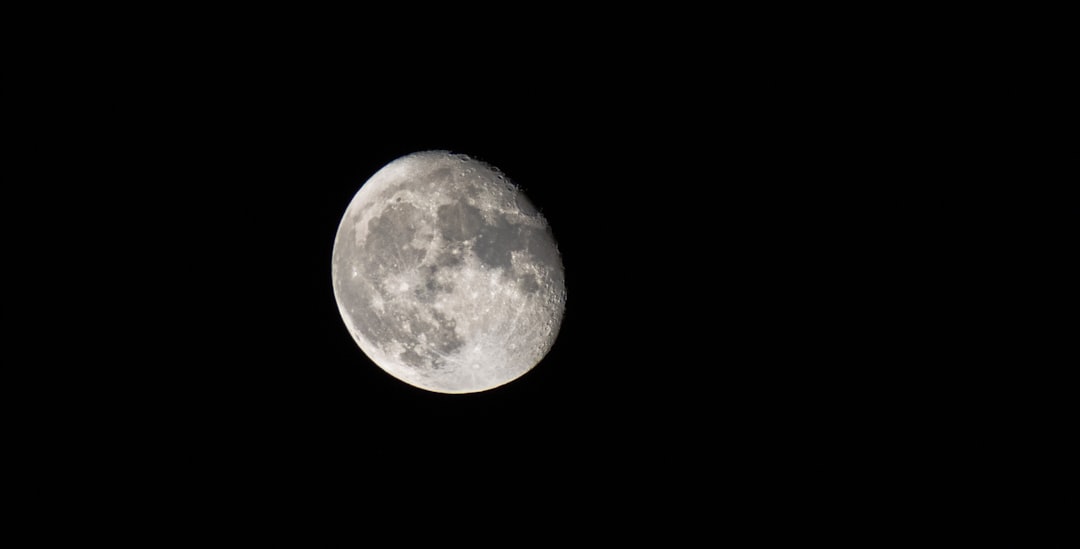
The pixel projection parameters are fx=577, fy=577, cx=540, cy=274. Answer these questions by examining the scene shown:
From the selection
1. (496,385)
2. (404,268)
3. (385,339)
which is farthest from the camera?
(496,385)

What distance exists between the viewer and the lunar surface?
2.80 metres

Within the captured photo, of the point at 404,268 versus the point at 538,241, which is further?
the point at 538,241

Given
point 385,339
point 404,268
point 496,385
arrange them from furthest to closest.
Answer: point 496,385 → point 385,339 → point 404,268

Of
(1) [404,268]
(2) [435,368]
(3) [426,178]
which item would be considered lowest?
(2) [435,368]

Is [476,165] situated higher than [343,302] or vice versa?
[476,165]

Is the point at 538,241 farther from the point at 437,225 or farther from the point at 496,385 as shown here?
the point at 496,385

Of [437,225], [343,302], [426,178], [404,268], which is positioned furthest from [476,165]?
[343,302]

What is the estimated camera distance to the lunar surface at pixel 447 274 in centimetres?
280

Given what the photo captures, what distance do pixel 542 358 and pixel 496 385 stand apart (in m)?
0.31

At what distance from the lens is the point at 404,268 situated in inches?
110

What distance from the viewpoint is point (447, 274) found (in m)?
2.77

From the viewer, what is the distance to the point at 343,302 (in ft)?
10.2

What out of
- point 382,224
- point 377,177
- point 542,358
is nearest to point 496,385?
point 542,358

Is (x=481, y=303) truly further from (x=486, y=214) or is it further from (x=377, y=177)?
(x=377, y=177)
